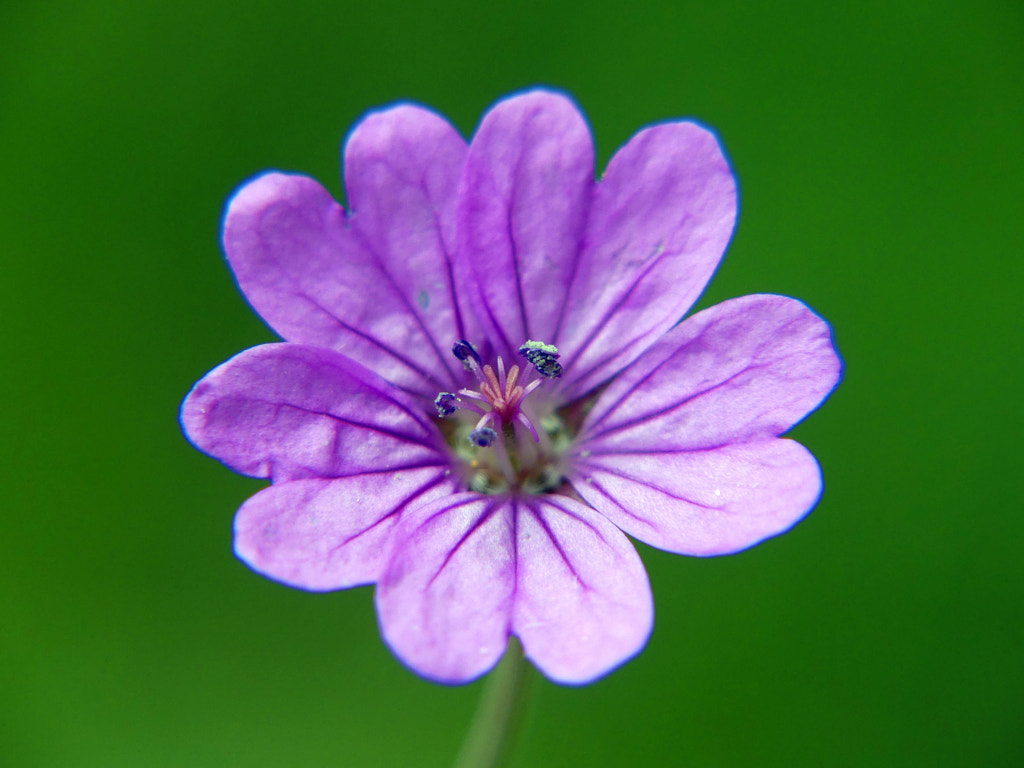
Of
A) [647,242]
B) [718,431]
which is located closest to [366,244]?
[647,242]

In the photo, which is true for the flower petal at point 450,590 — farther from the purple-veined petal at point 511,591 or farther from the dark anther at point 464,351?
the dark anther at point 464,351

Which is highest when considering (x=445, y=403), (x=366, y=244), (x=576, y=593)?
(x=366, y=244)

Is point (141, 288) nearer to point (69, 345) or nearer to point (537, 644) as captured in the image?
point (69, 345)

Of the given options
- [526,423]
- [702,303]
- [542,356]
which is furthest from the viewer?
[702,303]

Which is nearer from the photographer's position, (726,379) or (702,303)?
(726,379)

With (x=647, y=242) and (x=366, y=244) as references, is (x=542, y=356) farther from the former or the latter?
(x=366, y=244)
